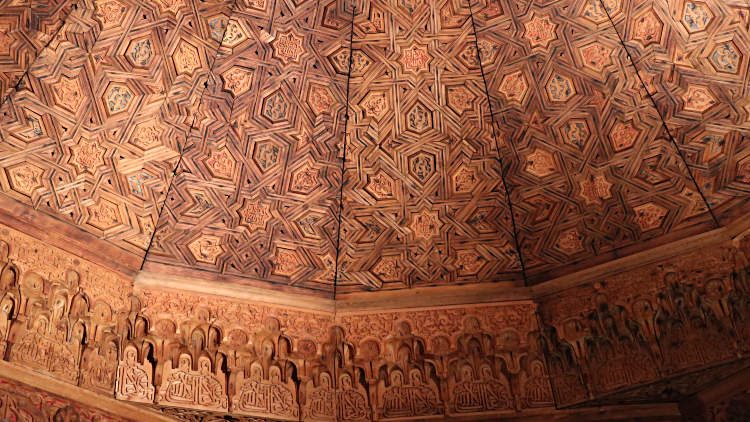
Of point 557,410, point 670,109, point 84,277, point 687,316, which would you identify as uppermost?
point 670,109

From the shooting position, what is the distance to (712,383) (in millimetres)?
5590

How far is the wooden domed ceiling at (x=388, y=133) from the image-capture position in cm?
562

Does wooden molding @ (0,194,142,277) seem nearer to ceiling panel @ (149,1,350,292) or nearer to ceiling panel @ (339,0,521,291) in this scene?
ceiling panel @ (149,1,350,292)

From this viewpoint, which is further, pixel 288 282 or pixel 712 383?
pixel 288 282

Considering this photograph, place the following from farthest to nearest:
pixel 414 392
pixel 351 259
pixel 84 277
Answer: pixel 351 259 → pixel 414 392 → pixel 84 277

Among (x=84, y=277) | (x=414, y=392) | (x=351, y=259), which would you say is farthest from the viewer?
(x=351, y=259)

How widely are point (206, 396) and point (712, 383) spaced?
9.44ft

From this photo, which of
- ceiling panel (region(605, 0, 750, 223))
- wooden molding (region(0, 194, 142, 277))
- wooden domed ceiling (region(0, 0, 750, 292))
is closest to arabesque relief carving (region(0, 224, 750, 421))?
wooden molding (region(0, 194, 142, 277))

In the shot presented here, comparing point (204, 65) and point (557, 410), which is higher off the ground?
point (204, 65)

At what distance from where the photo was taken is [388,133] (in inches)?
245

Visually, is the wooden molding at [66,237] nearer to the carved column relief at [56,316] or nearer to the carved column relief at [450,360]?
the carved column relief at [56,316]

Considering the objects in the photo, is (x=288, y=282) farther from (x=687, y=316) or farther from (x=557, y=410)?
(x=687, y=316)

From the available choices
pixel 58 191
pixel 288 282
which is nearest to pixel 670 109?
pixel 288 282

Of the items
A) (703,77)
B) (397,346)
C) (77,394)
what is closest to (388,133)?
(397,346)
